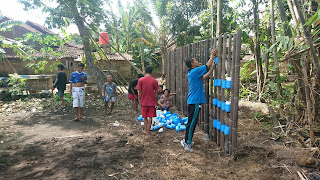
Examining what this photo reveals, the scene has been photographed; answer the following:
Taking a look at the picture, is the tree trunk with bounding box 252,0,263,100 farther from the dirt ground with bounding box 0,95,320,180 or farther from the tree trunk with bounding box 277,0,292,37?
the tree trunk with bounding box 277,0,292,37

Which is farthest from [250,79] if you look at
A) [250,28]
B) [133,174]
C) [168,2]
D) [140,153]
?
[168,2]

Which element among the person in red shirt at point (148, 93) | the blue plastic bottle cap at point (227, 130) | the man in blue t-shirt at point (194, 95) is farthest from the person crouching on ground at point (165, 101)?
the blue plastic bottle cap at point (227, 130)

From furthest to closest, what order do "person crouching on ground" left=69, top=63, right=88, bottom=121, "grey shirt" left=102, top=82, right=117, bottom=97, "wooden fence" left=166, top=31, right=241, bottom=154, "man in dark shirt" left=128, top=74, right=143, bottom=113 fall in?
"man in dark shirt" left=128, top=74, right=143, bottom=113
"grey shirt" left=102, top=82, right=117, bottom=97
"person crouching on ground" left=69, top=63, right=88, bottom=121
"wooden fence" left=166, top=31, right=241, bottom=154

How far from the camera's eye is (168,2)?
16.8 metres

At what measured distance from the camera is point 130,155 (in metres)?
3.95

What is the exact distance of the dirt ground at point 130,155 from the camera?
10.5ft

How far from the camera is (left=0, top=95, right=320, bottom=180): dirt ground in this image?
320 cm

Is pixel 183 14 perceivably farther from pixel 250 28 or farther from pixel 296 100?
pixel 296 100

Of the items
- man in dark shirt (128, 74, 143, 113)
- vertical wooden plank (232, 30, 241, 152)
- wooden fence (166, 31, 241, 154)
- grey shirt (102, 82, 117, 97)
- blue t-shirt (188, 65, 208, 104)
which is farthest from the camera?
man in dark shirt (128, 74, 143, 113)

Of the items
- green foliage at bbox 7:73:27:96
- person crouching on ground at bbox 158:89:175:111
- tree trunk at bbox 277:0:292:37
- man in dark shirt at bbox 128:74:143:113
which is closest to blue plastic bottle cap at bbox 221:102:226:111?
tree trunk at bbox 277:0:292:37

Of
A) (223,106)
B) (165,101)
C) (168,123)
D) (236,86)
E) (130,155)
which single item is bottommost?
(130,155)

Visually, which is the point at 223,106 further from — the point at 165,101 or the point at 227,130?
the point at 165,101

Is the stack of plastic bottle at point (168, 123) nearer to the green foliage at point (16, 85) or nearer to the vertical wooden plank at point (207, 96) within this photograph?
the vertical wooden plank at point (207, 96)

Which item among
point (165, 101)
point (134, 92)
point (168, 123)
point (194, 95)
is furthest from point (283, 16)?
point (134, 92)
